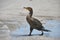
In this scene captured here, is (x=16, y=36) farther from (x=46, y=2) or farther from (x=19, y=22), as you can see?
(x=46, y=2)

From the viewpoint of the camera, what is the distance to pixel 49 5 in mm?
2215

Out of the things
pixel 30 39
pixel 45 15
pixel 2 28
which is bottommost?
pixel 30 39

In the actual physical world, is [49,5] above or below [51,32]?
above

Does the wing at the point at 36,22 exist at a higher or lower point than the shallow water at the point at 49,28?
higher

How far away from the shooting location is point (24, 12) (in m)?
2.12

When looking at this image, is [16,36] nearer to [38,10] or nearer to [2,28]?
[2,28]

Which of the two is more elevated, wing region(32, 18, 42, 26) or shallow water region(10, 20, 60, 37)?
Answer: wing region(32, 18, 42, 26)

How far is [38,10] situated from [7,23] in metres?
0.48

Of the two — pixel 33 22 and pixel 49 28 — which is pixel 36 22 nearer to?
pixel 33 22

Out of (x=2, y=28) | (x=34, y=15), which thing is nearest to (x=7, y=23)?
(x=2, y=28)

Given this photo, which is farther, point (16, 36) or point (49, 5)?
point (49, 5)

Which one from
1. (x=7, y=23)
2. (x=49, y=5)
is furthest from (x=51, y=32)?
(x=7, y=23)

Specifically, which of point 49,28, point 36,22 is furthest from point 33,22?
point 49,28

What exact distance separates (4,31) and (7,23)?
12 cm
